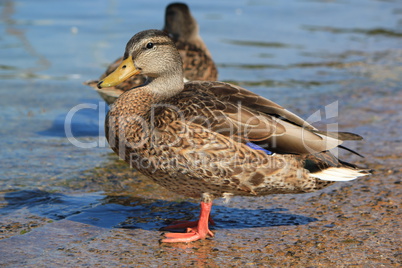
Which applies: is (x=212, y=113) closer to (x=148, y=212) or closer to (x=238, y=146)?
(x=238, y=146)

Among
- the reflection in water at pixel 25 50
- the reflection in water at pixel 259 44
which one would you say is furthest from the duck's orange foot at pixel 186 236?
the reflection in water at pixel 259 44

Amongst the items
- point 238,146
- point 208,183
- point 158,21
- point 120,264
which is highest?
point 158,21

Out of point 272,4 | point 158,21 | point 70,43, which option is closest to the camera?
point 70,43

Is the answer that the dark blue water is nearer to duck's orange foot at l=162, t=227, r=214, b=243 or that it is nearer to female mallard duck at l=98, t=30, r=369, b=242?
duck's orange foot at l=162, t=227, r=214, b=243

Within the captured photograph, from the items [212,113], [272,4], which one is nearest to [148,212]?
[212,113]

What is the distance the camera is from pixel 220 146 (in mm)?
3816

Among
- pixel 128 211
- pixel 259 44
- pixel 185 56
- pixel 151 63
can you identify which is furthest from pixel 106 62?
pixel 128 211

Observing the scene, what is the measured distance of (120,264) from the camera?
11.4 feet

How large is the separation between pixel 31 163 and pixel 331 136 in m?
2.57

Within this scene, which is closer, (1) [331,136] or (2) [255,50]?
(1) [331,136]

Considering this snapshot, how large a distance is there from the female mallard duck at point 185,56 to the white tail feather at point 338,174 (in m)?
2.37

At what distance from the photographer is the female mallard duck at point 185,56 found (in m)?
5.98

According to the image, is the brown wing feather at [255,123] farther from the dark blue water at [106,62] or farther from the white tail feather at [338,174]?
the dark blue water at [106,62]

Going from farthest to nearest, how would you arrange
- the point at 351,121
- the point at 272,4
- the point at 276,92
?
the point at 272,4, the point at 276,92, the point at 351,121
